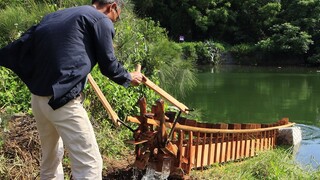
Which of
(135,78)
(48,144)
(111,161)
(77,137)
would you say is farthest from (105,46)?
(111,161)

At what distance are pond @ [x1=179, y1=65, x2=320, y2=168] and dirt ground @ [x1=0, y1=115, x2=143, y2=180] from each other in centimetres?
236

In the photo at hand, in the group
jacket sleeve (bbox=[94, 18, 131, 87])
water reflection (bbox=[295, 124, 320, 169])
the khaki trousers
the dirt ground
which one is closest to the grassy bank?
the dirt ground

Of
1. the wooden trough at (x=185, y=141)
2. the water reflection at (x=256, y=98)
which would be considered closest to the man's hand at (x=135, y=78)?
the wooden trough at (x=185, y=141)

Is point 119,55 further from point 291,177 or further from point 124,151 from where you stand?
point 291,177

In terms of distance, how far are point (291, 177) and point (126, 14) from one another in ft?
11.2

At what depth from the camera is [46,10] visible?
4.78 m

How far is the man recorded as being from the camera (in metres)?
1.90

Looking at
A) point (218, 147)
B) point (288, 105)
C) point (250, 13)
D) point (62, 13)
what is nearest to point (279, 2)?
point (250, 13)

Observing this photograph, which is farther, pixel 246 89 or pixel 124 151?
pixel 246 89

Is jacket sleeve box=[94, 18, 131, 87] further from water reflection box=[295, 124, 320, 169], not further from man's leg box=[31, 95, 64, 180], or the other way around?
water reflection box=[295, 124, 320, 169]

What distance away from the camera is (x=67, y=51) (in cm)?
190

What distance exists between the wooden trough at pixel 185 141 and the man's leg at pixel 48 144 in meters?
0.69

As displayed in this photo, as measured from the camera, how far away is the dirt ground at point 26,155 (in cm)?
287

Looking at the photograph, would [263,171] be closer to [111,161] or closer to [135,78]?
[111,161]
